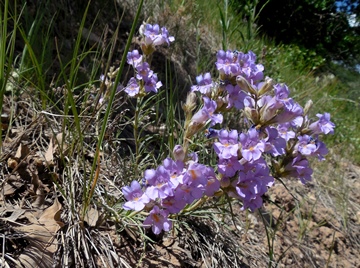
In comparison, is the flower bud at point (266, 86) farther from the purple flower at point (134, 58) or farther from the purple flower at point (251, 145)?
the purple flower at point (134, 58)

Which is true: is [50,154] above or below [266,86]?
below

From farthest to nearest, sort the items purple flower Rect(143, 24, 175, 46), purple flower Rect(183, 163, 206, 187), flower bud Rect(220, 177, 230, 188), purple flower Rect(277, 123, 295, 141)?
purple flower Rect(143, 24, 175, 46) < purple flower Rect(277, 123, 295, 141) < flower bud Rect(220, 177, 230, 188) < purple flower Rect(183, 163, 206, 187)

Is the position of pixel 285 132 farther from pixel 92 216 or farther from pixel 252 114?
pixel 92 216

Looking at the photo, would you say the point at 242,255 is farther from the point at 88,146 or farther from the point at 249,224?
the point at 88,146

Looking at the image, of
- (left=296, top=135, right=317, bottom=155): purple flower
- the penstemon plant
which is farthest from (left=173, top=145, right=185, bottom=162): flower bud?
(left=296, top=135, right=317, bottom=155): purple flower

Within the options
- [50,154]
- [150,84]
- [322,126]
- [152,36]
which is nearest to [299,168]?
[322,126]

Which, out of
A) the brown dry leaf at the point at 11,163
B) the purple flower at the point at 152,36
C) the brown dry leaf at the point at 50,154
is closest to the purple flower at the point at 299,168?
the purple flower at the point at 152,36

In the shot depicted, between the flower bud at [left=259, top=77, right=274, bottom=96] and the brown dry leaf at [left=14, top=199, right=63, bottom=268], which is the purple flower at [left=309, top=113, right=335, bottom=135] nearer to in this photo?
the flower bud at [left=259, top=77, right=274, bottom=96]
